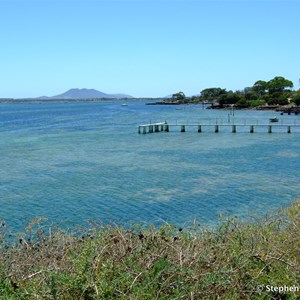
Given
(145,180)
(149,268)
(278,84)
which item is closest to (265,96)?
(278,84)

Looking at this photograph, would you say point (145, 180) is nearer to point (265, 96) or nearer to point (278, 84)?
point (265, 96)

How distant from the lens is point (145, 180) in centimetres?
3119

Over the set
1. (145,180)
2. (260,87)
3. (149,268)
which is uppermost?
(260,87)

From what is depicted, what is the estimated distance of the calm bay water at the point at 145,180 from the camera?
22.8 meters

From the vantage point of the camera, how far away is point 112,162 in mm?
39938

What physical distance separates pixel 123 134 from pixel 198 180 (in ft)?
125

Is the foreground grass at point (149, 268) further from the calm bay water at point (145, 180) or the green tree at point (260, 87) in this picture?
the green tree at point (260, 87)

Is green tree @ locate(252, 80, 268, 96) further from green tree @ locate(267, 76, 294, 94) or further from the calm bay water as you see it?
the calm bay water

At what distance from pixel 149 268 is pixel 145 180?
2376 centimetres

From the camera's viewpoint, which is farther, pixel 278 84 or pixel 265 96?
pixel 278 84

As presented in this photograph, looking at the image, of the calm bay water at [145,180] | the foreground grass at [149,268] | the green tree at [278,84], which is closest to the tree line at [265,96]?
the green tree at [278,84]

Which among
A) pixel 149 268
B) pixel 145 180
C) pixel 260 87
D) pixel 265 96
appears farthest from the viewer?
pixel 260 87

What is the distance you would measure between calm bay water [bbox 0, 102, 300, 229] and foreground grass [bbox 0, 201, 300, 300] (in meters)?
3.28

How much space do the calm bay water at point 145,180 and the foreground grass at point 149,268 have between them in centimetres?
328
